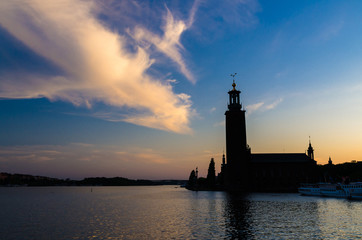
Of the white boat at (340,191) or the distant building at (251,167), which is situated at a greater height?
the distant building at (251,167)

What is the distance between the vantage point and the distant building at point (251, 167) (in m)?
130

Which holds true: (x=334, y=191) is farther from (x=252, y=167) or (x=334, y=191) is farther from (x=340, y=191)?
(x=252, y=167)

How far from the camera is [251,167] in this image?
13462cm

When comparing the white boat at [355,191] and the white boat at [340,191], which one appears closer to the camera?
the white boat at [355,191]

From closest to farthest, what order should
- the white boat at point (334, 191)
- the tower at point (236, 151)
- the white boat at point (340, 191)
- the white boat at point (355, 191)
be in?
the white boat at point (355, 191), the white boat at point (340, 191), the white boat at point (334, 191), the tower at point (236, 151)

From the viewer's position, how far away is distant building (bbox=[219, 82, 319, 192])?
129625mm

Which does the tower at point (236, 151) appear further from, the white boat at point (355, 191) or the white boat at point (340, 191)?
the white boat at point (355, 191)

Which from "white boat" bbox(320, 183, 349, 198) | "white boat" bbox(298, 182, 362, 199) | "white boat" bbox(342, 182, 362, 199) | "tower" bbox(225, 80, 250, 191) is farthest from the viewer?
"tower" bbox(225, 80, 250, 191)

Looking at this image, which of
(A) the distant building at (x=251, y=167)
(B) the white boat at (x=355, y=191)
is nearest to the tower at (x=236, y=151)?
(A) the distant building at (x=251, y=167)

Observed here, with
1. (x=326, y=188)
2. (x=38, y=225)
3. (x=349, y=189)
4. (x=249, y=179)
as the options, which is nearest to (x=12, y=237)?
(x=38, y=225)

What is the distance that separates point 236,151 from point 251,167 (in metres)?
11.6

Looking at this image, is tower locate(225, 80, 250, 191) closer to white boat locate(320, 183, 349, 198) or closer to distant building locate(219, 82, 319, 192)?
distant building locate(219, 82, 319, 192)

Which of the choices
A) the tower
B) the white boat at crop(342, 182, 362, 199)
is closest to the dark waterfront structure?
the tower

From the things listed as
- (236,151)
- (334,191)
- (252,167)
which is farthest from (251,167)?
(334,191)
